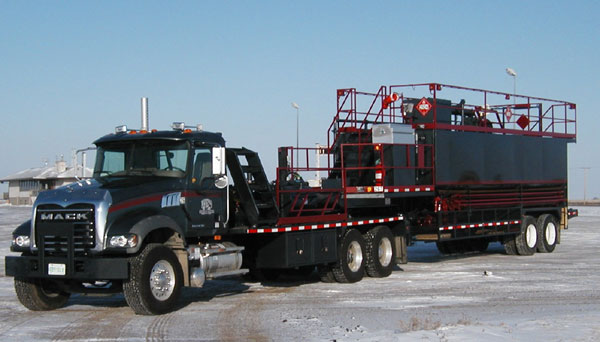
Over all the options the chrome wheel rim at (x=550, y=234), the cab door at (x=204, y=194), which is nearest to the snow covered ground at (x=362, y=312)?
the cab door at (x=204, y=194)

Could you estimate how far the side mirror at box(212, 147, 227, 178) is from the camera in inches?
508

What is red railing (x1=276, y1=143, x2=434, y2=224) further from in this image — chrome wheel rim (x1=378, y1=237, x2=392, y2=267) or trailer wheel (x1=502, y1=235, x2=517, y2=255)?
trailer wheel (x1=502, y1=235, x2=517, y2=255)

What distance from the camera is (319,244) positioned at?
16031 millimetres

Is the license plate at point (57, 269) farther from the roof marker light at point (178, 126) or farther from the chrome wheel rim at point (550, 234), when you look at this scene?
the chrome wheel rim at point (550, 234)

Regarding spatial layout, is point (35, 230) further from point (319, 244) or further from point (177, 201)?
point (319, 244)

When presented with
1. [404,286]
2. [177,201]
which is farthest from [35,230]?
[404,286]

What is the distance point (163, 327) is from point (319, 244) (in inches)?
209

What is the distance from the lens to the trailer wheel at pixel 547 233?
23250mm

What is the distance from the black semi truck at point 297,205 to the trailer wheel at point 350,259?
4cm

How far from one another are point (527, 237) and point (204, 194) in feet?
39.9

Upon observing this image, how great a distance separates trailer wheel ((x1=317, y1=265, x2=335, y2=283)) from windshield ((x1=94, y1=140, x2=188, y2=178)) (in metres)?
4.60

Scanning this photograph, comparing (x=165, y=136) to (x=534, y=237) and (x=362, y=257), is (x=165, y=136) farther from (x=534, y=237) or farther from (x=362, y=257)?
(x=534, y=237)

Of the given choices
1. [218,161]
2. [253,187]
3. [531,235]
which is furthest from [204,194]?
[531,235]

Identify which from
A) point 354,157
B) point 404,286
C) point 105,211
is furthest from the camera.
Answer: point 354,157
